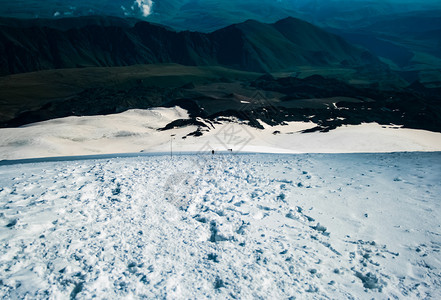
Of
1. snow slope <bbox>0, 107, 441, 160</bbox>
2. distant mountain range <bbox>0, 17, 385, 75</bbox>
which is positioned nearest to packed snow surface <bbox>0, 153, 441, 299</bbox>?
snow slope <bbox>0, 107, 441, 160</bbox>

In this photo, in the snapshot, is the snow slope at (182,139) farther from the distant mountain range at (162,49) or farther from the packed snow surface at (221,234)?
the distant mountain range at (162,49)

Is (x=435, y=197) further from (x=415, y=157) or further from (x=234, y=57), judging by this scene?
(x=234, y=57)

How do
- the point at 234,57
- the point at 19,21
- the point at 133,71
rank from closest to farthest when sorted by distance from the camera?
the point at 133,71
the point at 234,57
the point at 19,21

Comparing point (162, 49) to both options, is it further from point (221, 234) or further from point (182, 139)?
point (221, 234)

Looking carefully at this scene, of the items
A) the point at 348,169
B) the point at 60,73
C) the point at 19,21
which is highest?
the point at 19,21

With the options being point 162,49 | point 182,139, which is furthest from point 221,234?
point 162,49

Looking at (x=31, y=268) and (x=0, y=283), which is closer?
(x=0, y=283)

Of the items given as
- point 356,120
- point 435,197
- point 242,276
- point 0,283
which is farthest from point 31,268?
point 356,120
